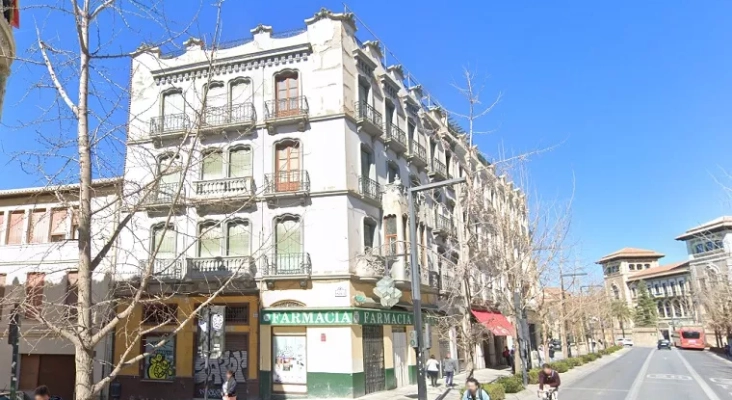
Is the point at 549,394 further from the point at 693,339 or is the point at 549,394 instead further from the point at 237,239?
the point at 693,339

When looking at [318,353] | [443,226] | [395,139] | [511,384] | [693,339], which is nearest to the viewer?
[511,384]

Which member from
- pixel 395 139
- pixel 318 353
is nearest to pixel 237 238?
pixel 318 353

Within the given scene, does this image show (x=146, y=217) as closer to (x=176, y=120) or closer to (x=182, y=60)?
(x=176, y=120)

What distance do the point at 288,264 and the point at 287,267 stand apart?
14 centimetres

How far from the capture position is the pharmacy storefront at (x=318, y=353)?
2072 centimetres

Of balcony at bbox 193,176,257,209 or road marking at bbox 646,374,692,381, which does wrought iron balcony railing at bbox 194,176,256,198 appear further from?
road marking at bbox 646,374,692,381

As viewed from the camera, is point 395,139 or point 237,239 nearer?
point 237,239

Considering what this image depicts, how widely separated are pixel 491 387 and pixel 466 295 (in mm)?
3245

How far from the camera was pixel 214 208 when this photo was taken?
2288 centimetres

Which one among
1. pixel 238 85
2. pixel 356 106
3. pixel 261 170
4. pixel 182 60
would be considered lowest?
pixel 261 170

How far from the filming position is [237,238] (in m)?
23.3

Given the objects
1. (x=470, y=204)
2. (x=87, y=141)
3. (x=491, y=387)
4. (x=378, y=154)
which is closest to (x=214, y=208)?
(x=378, y=154)

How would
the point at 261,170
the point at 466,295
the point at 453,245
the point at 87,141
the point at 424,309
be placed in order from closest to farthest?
the point at 87,141 → the point at 466,295 → the point at 261,170 → the point at 424,309 → the point at 453,245

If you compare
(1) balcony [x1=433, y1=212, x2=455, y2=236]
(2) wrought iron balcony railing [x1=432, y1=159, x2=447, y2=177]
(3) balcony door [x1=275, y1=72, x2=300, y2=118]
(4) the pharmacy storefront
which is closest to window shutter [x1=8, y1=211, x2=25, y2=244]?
(4) the pharmacy storefront
